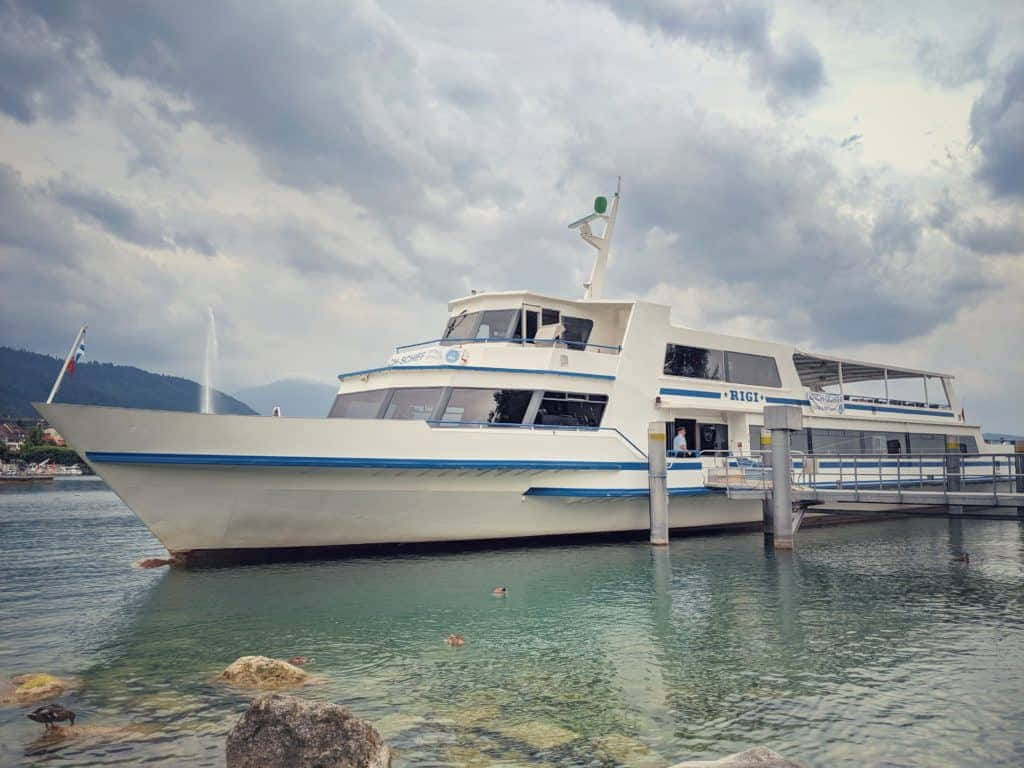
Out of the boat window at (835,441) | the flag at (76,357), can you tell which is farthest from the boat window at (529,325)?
the boat window at (835,441)

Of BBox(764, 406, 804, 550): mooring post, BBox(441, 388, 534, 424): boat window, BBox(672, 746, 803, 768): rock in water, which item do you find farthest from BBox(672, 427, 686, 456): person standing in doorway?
BBox(672, 746, 803, 768): rock in water

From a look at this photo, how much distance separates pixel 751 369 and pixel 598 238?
5.74 m

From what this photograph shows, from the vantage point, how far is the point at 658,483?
16578 millimetres

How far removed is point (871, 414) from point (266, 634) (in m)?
20.5

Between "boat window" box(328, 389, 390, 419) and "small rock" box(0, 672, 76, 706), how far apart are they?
8722mm

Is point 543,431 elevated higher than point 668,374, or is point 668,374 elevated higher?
point 668,374

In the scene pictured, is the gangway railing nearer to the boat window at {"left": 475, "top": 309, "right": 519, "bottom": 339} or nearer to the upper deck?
the upper deck

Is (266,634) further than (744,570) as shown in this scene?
No

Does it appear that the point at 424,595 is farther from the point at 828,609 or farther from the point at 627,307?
the point at 627,307

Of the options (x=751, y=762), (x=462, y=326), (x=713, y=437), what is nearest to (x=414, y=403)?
(x=462, y=326)

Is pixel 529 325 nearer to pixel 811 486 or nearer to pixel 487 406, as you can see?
pixel 487 406

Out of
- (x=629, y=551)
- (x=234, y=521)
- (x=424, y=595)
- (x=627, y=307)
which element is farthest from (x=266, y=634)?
→ (x=627, y=307)

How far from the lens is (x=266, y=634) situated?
9.27 metres

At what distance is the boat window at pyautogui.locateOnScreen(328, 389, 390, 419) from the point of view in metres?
15.8
